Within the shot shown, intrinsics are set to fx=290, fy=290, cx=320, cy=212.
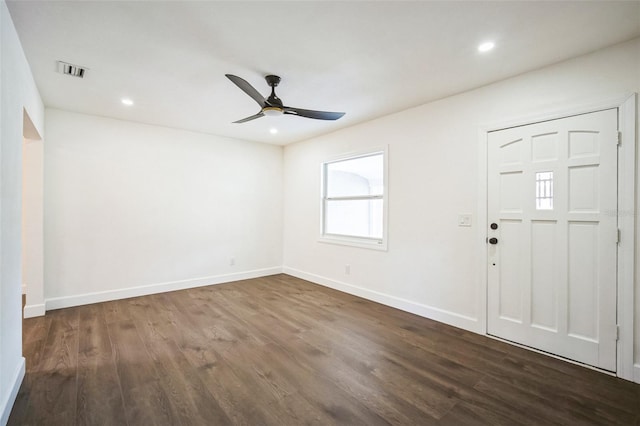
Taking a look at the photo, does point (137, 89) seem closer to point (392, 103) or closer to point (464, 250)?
point (392, 103)

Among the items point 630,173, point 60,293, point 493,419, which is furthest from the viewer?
point 60,293

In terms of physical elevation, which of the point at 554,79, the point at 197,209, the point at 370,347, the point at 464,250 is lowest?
the point at 370,347

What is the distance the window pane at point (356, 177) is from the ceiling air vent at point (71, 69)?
339 centimetres

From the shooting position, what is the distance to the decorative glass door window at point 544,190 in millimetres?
2615

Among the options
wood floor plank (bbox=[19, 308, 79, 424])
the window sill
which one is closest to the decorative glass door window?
the window sill

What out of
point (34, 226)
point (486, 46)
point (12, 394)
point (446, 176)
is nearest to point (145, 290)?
point (34, 226)

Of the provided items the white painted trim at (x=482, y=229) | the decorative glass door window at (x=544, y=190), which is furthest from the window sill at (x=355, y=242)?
the decorative glass door window at (x=544, y=190)

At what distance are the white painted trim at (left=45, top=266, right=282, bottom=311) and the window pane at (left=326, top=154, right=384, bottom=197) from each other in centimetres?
216

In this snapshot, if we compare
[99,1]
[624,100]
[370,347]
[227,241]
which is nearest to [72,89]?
[99,1]

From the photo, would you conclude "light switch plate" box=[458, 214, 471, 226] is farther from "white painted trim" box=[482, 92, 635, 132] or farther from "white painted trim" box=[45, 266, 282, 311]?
"white painted trim" box=[45, 266, 282, 311]

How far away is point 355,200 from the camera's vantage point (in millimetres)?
4680

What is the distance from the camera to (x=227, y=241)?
17.2 feet

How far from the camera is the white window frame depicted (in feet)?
13.1

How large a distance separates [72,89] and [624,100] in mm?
5143
